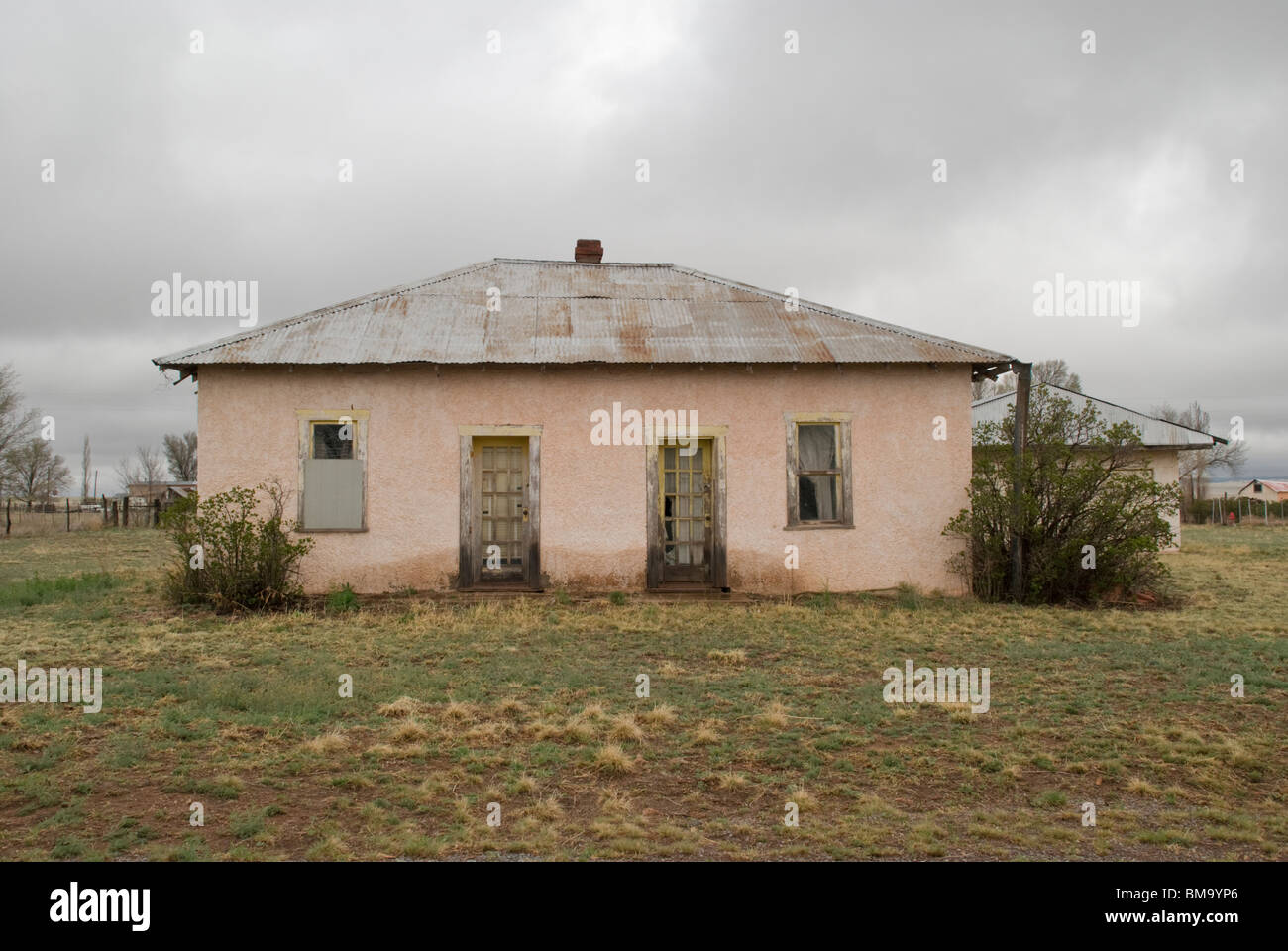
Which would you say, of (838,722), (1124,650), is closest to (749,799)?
(838,722)

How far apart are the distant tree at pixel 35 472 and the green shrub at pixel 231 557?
32573 millimetres

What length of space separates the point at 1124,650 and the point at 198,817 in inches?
322

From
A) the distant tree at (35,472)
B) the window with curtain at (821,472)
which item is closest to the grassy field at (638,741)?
the window with curtain at (821,472)

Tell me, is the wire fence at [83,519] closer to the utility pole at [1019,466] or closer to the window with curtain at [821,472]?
the window with curtain at [821,472]

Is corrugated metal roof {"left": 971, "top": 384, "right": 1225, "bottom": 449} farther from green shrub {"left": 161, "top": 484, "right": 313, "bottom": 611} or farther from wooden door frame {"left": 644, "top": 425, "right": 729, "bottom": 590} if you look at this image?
green shrub {"left": 161, "top": 484, "right": 313, "bottom": 611}

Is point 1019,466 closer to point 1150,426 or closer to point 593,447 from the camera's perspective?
point 593,447

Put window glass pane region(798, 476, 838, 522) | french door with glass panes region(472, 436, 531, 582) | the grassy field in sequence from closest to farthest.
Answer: the grassy field < french door with glass panes region(472, 436, 531, 582) < window glass pane region(798, 476, 838, 522)

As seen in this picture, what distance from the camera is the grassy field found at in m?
4.41

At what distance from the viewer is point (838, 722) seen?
21.3ft

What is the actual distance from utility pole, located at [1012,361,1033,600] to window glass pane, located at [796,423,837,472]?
7.78 feet

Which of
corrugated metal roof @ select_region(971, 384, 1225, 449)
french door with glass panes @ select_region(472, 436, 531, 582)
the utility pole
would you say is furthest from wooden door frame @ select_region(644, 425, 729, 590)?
corrugated metal roof @ select_region(971, 384, 1225, 449)

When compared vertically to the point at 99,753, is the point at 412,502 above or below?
above

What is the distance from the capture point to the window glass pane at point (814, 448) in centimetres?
1290
